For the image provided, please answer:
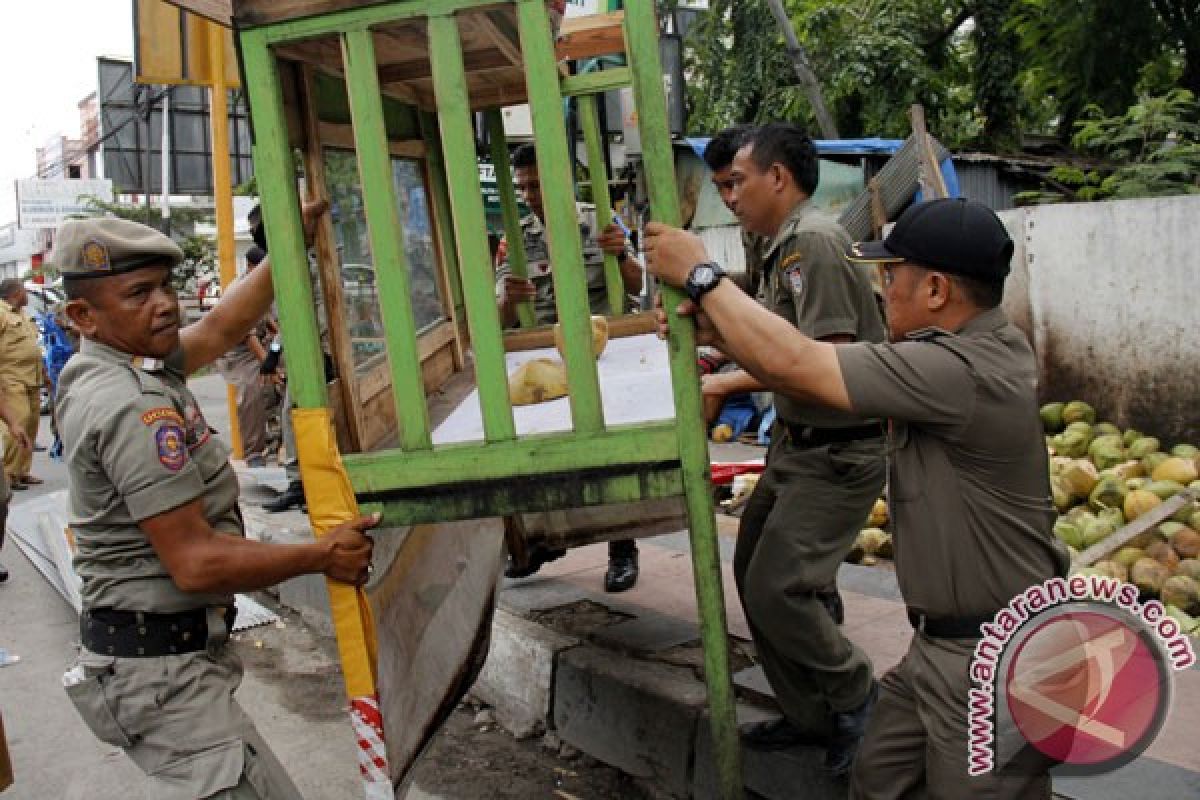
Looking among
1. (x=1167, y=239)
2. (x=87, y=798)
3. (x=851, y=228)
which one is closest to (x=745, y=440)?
(x=851, y=228)

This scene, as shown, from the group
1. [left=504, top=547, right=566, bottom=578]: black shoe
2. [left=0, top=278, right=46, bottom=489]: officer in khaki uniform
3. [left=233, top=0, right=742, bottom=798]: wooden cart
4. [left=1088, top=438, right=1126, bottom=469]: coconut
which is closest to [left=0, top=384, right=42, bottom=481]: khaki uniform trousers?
[left=0, top=278, right=46, bottom=489]: officer in khaki uniform

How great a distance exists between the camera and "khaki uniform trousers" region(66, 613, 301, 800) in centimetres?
222

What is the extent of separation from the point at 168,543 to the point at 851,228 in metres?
6.35

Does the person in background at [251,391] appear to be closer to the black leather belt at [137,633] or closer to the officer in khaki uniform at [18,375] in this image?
the officer in khaki uniform at [18,375]

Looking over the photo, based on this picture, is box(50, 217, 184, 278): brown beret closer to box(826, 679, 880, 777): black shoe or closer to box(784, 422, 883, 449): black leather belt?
box(784, 422, 883, 449): black leather belt

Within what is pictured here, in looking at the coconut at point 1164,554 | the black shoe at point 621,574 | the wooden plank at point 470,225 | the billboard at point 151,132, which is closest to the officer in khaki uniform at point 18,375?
the black shoe at point 621,574

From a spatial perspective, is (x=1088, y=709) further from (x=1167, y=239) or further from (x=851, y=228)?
(x=851, y=228)

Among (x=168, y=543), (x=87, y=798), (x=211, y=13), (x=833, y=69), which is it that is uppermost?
(x=833, y=69)

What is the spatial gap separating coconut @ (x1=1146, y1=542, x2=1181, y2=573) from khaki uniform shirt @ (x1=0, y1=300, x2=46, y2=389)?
8.43m

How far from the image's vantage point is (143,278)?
2.39 meters

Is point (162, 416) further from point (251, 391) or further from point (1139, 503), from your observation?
point (251, 391)

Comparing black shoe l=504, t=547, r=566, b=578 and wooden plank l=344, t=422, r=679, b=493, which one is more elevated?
wooden plank l=344, t=422, r=679, b=493

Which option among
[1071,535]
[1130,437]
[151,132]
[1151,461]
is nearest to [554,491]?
[1071,535]

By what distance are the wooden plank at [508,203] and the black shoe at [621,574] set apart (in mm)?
1162
